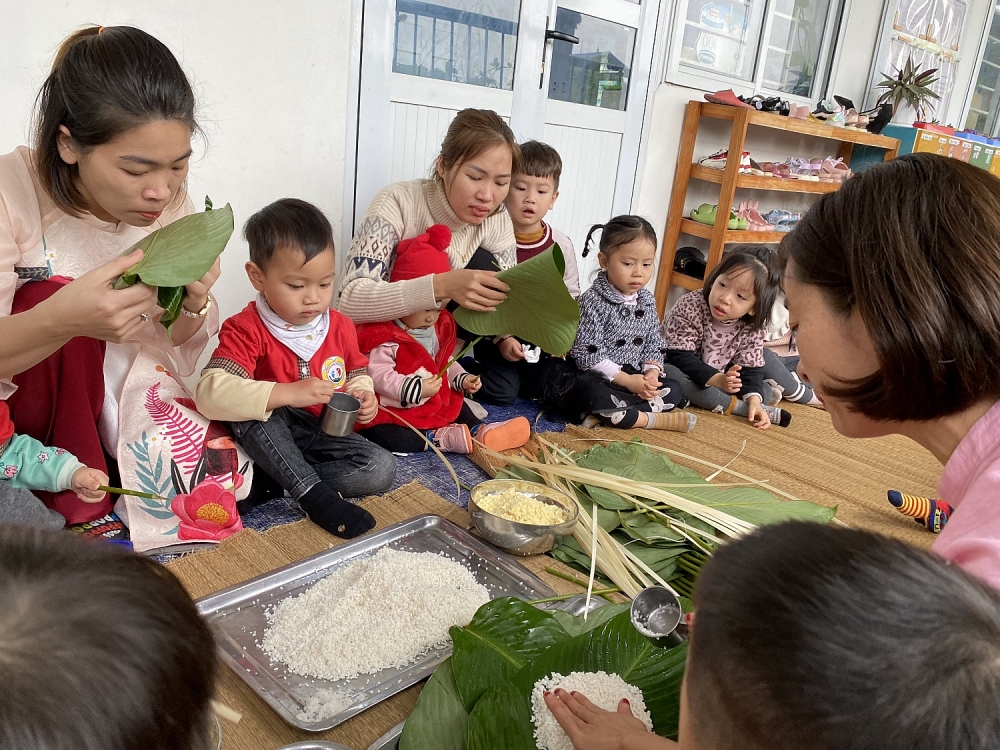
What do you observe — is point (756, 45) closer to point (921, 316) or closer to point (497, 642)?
point (921, 316)

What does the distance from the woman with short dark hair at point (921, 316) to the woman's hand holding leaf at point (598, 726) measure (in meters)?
0.44

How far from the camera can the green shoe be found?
4.24m

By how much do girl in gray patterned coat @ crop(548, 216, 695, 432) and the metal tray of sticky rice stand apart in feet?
3.62

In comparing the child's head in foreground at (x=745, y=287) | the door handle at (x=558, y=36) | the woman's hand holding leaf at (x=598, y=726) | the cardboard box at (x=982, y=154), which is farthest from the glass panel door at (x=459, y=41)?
the cardboard box at (x=982, y=154)

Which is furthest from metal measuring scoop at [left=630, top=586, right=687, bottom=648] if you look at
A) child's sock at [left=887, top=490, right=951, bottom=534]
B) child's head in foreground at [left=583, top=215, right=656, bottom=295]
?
child's head in foreground at [left=583, top=215, right=656, bottom=295]

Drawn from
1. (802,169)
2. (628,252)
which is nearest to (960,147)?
(802,169)

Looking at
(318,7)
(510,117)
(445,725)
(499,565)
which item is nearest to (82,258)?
(499,565)

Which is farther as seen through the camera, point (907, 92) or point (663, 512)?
point (907, 92)

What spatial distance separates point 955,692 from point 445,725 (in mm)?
695

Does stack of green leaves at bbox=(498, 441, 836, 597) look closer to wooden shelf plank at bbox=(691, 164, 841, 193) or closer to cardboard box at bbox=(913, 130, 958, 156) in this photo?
wooden shelf plank at bbox=(691, 164, 841, 193)

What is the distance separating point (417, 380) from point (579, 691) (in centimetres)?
123

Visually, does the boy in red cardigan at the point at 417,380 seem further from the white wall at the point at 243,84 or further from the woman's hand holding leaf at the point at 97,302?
the woman's hand holding leaf at the point at 97,302

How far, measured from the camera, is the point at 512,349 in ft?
8.26

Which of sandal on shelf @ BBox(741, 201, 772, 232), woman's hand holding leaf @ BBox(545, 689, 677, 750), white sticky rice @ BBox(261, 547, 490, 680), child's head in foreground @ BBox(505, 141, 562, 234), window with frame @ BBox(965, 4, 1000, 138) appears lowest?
white sticky rice @ BBox(261, 547, 490, 680)
